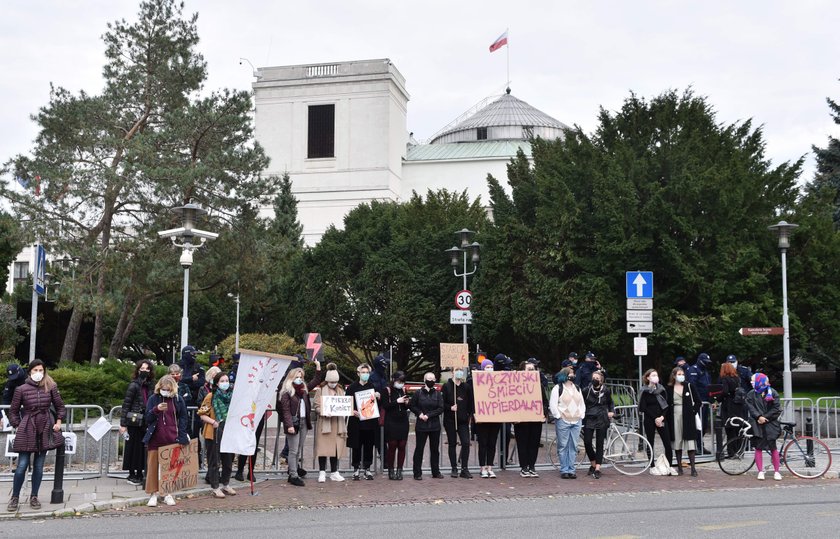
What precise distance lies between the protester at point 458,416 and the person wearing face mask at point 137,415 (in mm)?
4812

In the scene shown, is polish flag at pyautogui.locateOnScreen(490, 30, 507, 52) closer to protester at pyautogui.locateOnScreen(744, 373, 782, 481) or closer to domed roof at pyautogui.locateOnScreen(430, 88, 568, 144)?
domed roof at pyautogui.locateOnScreen(430, 88, 568, 144)

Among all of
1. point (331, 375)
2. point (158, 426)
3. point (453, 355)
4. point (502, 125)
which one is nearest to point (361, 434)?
point (331, 375)

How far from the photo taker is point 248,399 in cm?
1347

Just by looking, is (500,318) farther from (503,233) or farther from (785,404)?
(785,404)

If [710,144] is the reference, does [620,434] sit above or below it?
below

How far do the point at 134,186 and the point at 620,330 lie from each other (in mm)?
17352

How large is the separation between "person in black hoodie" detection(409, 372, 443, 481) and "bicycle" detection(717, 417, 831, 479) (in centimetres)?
485

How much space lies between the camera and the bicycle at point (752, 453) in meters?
15.4

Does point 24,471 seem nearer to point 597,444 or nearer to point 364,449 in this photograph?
point 364,449

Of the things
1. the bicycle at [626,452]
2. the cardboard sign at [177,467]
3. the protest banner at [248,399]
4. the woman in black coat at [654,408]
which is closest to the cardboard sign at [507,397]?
the bicycle at [626,452]

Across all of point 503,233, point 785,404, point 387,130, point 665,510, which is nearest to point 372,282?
point 503,233

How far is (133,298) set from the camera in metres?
34.7

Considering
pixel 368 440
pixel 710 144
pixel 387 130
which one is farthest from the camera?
pixel 387 130

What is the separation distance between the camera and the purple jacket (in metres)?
12.0
